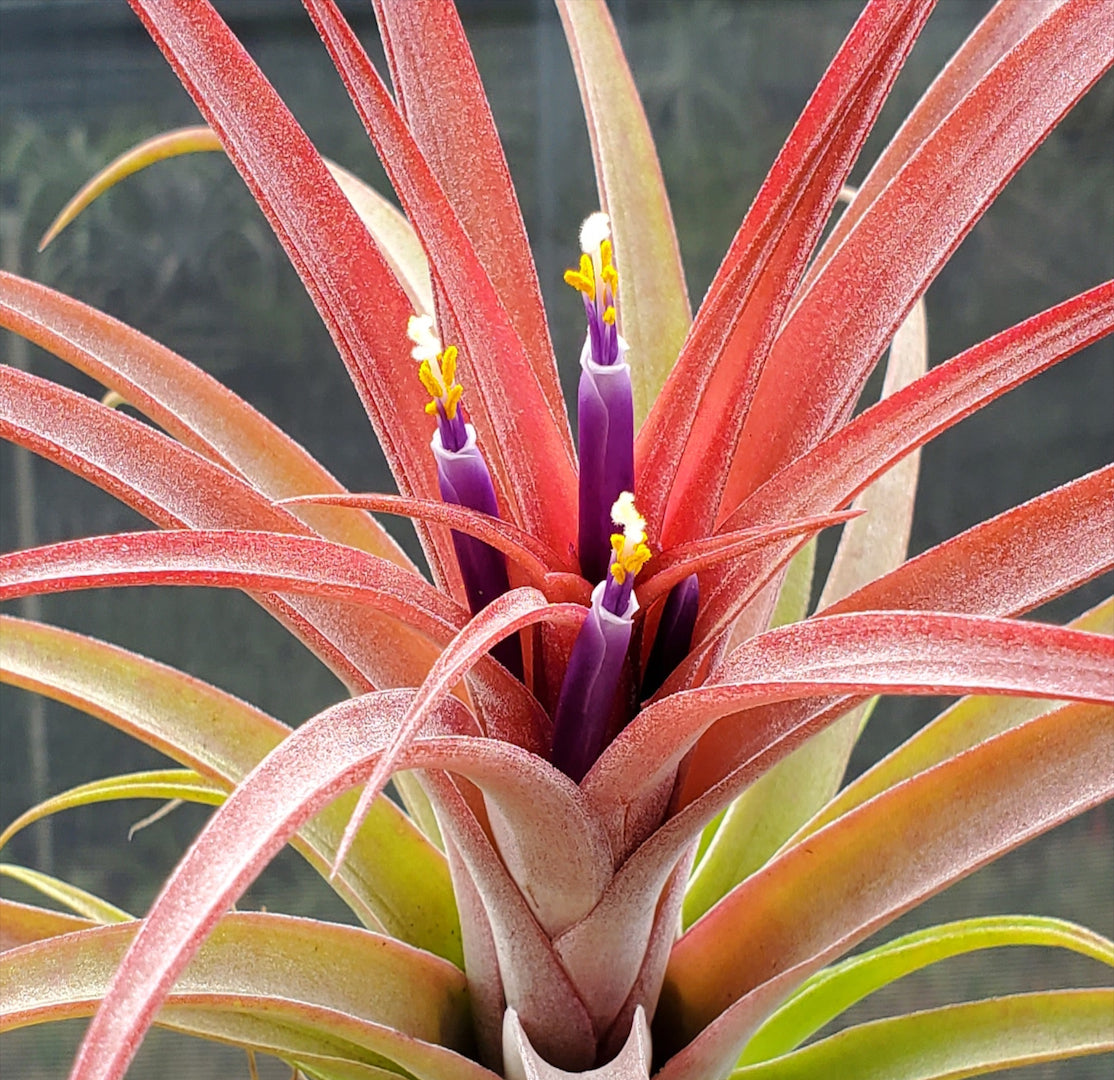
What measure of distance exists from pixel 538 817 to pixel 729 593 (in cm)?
9

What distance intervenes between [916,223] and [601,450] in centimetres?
12

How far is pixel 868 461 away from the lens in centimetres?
35

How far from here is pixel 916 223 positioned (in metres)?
0.38

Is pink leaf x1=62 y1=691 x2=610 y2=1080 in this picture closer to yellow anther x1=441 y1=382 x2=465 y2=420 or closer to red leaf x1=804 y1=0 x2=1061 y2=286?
yellow anther x1=441 y1=382 x2=465 y2=420

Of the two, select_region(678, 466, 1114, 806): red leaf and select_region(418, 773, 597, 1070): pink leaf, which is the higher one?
select_region(678, 466, 1114, 806): red leaf

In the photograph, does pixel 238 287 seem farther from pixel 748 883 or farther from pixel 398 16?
pixel 748 883

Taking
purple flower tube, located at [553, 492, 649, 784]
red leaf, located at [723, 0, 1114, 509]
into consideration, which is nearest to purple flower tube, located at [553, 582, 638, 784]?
purple flower tube, located at [553, 492, 649, 784]

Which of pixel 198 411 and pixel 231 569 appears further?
pixel 198 411

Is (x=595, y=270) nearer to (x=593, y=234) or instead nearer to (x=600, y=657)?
(x=593, y=234)

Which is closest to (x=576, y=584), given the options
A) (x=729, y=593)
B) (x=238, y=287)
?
(x=729, y=593)

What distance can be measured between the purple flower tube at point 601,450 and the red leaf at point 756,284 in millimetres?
20

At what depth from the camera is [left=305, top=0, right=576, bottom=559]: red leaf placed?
1.16ft

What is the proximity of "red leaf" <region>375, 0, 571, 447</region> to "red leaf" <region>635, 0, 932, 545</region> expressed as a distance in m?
0.06

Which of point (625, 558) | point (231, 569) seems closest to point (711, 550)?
point (625, 558)
